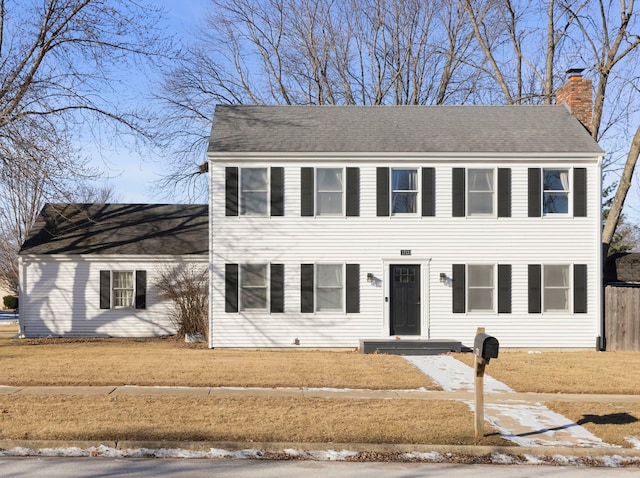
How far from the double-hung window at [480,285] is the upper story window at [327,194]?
4.29 meters

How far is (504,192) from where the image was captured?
70.3 feet

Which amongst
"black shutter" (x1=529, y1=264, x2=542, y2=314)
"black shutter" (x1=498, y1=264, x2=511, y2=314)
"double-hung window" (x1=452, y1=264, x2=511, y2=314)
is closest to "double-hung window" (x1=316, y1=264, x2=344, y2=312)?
"double-hung window" (x1=452, y1=264, x2=511, y2=314)

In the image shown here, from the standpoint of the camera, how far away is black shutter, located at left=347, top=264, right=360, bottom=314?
21125mm

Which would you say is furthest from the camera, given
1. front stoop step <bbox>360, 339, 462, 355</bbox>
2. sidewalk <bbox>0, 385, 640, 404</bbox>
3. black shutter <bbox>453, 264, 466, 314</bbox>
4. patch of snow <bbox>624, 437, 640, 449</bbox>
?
black shutter <bbox>453, 264, 466, 314</bbox>

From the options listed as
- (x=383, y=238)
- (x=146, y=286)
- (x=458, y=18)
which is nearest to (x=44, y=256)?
(x=146, y=286)

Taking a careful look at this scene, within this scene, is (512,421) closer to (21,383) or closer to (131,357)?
(21,383)

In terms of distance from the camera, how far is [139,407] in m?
10.8

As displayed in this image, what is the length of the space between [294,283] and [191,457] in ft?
42.2

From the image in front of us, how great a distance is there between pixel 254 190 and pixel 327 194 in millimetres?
2151

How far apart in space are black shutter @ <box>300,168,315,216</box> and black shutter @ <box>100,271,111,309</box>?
27.2ft

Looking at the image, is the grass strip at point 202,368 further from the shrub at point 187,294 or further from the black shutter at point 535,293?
the black shutter at point 535,293

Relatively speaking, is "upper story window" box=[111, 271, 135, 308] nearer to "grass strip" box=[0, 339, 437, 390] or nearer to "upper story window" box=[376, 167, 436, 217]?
"grass strip" box=[0, 339, 437, 390]

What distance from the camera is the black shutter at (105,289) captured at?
25.3 metres

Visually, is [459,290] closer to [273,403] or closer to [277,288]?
[277,288]
